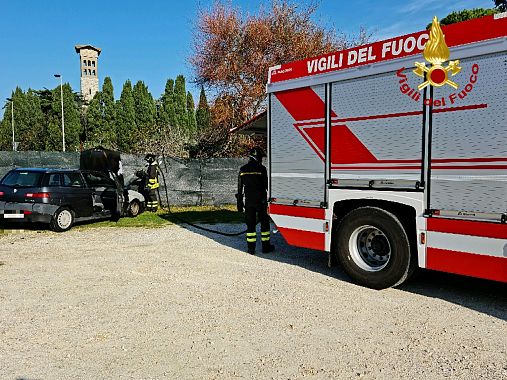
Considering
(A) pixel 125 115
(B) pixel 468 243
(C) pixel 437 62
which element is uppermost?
(A) pixel 125 115

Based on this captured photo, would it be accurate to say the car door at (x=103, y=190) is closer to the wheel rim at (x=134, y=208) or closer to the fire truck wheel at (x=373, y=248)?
the wheel rim at (x=134, y=208)

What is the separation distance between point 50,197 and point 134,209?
3552 mm

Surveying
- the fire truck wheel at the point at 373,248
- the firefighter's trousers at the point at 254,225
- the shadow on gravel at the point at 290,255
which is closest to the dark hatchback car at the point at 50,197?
the shadow on gravel at the point at 290,255

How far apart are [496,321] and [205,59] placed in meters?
19.8

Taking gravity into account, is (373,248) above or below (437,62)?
below

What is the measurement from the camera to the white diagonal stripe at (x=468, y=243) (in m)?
4.49

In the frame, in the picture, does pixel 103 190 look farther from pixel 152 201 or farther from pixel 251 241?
pixel 251 241

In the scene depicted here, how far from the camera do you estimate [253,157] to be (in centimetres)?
797

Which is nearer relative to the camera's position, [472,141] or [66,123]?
[472,141]

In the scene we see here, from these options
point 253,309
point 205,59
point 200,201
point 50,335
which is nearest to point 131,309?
point 50,335

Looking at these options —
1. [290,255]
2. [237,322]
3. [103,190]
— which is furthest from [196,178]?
[237,322]

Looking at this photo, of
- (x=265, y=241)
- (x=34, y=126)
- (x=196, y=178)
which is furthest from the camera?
(x=34, y=126)

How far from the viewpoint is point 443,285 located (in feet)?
19.1

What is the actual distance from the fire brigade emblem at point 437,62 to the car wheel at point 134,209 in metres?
10.2
